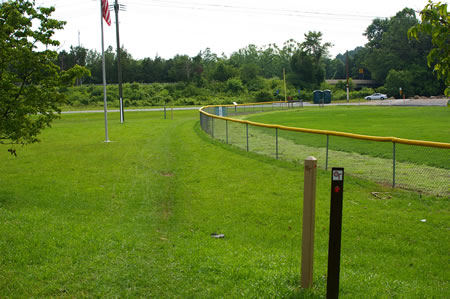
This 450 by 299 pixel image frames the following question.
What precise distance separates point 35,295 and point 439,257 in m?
5.23

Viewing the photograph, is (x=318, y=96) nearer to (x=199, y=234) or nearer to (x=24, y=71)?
(x=24, y=71)

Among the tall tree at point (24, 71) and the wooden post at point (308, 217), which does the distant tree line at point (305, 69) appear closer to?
the tall tree at point (24, 71)

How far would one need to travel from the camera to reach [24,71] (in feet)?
30.6

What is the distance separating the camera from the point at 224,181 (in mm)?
11414

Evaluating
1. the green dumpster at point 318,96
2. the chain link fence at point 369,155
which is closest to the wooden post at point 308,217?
the chain link fence at point 369,155

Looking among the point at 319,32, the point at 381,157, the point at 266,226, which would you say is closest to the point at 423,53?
the point at 319,32

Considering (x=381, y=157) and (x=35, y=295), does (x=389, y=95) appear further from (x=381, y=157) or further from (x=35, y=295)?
(x=35, y=295)

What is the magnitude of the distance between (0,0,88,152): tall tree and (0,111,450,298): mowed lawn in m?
1.80

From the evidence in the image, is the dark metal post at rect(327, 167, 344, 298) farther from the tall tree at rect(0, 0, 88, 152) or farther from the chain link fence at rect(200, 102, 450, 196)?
the tall tree at rect(0, 0, 88, 152)

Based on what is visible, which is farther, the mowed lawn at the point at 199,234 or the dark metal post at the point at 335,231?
the mowed lawn at the point at 199,234

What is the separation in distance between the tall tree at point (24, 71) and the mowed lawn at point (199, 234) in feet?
5.90

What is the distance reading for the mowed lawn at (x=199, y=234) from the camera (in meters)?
4.81

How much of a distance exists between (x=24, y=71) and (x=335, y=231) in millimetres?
7926

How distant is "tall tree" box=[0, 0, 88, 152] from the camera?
8.82 meters
